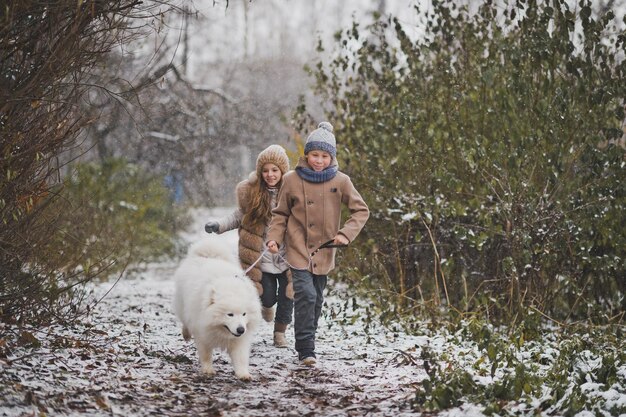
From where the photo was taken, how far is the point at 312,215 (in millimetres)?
6473

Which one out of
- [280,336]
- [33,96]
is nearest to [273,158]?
[280,336]

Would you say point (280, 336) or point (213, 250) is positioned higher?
point (213, 250)

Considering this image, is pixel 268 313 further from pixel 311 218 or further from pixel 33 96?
pixel 33 96

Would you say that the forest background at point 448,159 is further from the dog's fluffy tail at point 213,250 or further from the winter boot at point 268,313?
the winter boot at point 268,313

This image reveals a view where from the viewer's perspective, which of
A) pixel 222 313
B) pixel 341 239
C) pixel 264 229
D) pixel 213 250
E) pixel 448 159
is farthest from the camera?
pixel 448 159

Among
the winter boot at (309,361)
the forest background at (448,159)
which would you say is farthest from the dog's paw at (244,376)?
the forest background at (448,159)

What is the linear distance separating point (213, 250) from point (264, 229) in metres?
0.80

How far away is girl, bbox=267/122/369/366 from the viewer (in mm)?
6438

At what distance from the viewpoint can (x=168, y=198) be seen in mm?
18859

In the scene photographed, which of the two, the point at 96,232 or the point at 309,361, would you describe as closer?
the point at 309,361

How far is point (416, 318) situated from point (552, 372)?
2.98 metres

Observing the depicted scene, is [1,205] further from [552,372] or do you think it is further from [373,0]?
[373,0]

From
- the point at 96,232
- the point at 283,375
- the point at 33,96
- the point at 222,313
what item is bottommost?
the point at 283,375

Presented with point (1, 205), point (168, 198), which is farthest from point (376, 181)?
point (168, 198)
